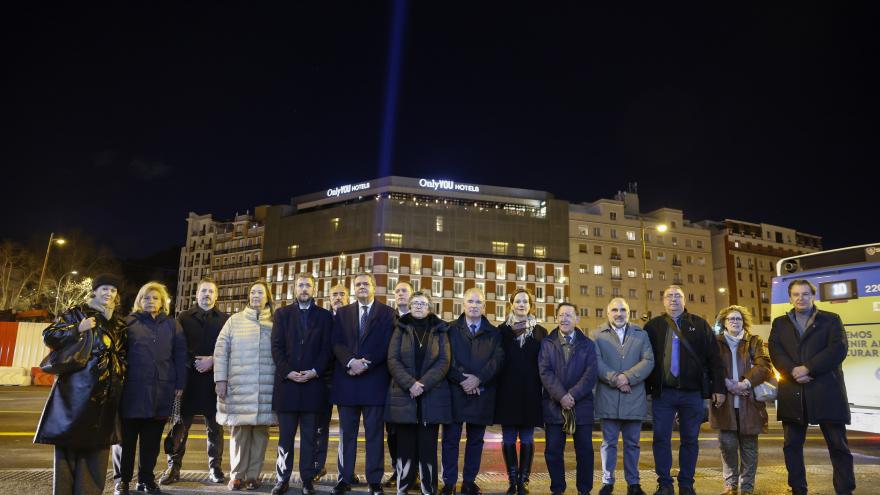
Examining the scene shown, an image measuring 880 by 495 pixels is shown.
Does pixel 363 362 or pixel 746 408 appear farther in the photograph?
pixel 746 408

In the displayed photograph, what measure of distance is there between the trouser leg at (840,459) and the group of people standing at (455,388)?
1cm

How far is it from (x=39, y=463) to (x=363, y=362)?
196 inches

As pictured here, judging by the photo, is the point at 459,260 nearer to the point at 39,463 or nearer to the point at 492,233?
the point at 492,233

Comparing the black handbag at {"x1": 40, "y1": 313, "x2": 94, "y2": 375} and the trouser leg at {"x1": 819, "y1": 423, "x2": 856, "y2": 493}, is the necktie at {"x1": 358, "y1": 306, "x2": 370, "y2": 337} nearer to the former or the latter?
the black handbag at {"x1": 40, "y1": 313, "x2": 94, "y2": 375}

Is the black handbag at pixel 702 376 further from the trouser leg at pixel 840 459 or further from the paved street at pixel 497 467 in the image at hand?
the trouser leg at pixel 840 459

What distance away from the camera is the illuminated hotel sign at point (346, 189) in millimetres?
81406

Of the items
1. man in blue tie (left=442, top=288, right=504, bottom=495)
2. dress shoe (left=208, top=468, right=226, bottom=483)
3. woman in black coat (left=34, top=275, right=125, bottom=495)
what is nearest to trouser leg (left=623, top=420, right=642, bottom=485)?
man in blue tie (left=442, top=288, right=504, bottom=495)

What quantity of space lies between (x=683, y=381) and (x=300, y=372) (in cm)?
474

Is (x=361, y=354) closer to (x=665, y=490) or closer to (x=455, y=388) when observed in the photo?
(x=455, y=388)

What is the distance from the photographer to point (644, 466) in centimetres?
856

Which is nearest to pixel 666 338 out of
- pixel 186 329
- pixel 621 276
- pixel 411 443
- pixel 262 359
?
pixel 411 443

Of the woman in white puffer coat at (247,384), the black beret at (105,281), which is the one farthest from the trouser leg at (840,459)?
the black beret at (105,281)

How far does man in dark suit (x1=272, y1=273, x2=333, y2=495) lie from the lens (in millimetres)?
6613

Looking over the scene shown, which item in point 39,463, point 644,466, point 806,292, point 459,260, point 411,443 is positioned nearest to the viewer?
point 411,443
